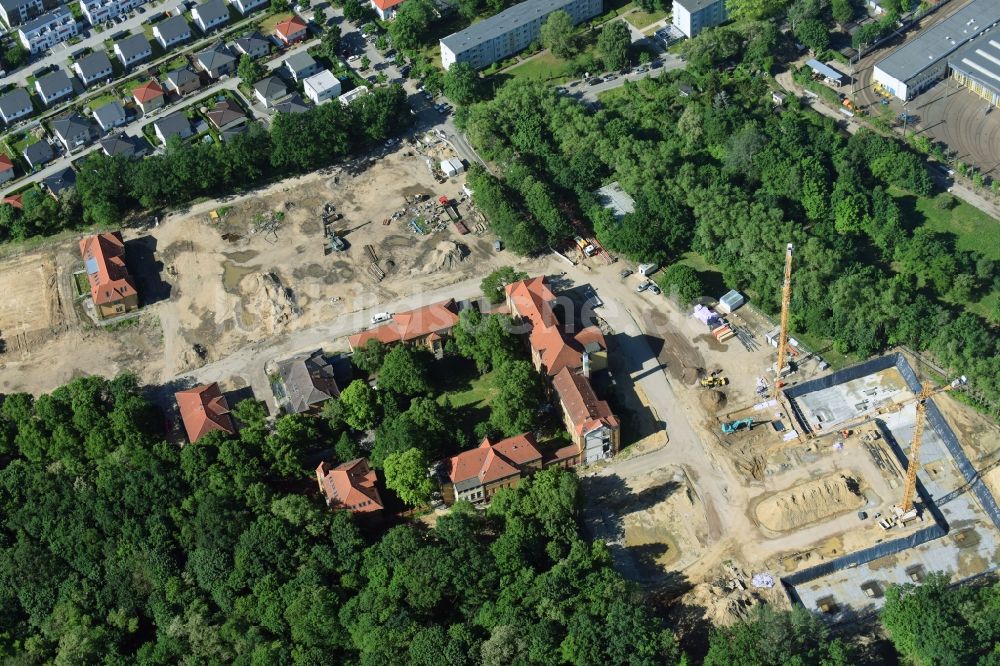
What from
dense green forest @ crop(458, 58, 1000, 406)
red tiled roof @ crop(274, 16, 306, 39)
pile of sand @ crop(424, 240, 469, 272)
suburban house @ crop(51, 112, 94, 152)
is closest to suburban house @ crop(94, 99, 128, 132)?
suburban house @ crop(51, 112, 94, 152)

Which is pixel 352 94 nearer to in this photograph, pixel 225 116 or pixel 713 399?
pixel 225 116

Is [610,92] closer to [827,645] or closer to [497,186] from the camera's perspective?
[497,186]

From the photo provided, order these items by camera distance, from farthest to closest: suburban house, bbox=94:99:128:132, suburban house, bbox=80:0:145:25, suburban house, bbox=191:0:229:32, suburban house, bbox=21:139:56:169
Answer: suburban house, bbox=80:0:145:25 → suburban house, bbox=191:0:229:32 → suburban house, bbox=94:99:128:132 → suburban house, bbox=21:139:56:169

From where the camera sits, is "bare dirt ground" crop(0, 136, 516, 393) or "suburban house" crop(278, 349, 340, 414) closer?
"suburban house" crop(278, 349, 340, 414)

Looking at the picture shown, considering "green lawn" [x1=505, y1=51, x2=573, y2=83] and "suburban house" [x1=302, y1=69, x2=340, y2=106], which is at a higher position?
"suburban house" [x1=302, y1=69, x2=340, y2=106]

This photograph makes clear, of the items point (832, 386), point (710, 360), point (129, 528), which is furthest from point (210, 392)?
point (832, 386)

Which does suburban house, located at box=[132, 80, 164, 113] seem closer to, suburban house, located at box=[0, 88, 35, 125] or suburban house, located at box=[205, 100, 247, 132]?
suburban house, located at box=[205, 100, 247, 132]

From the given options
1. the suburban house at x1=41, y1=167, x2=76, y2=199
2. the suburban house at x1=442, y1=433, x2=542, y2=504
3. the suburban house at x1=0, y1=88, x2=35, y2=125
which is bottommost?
the suburban house at x1=442, y1=433, x2=542, y2=504

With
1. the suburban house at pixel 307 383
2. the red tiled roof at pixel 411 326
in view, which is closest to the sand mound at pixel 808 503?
the red tiled roof at pixel 411 326
